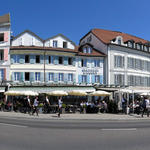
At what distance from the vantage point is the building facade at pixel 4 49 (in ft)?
99.8

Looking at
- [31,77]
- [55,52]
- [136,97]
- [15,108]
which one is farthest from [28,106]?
[136,97]

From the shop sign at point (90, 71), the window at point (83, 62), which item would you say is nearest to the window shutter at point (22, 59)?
the window at point (83, 62)

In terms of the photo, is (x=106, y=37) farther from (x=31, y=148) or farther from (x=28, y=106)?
(x=31, y=148)

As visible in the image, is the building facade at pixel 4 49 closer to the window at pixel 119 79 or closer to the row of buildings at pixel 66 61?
the row of buildings at pixel 66 61

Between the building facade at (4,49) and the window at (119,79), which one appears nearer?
the building facade at (4,49)

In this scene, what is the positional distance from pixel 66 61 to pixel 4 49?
31.4 ft

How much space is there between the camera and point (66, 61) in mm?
33000

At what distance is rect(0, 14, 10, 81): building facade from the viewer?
99.8 ft

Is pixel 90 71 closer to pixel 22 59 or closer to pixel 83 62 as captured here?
pixel 83 62
